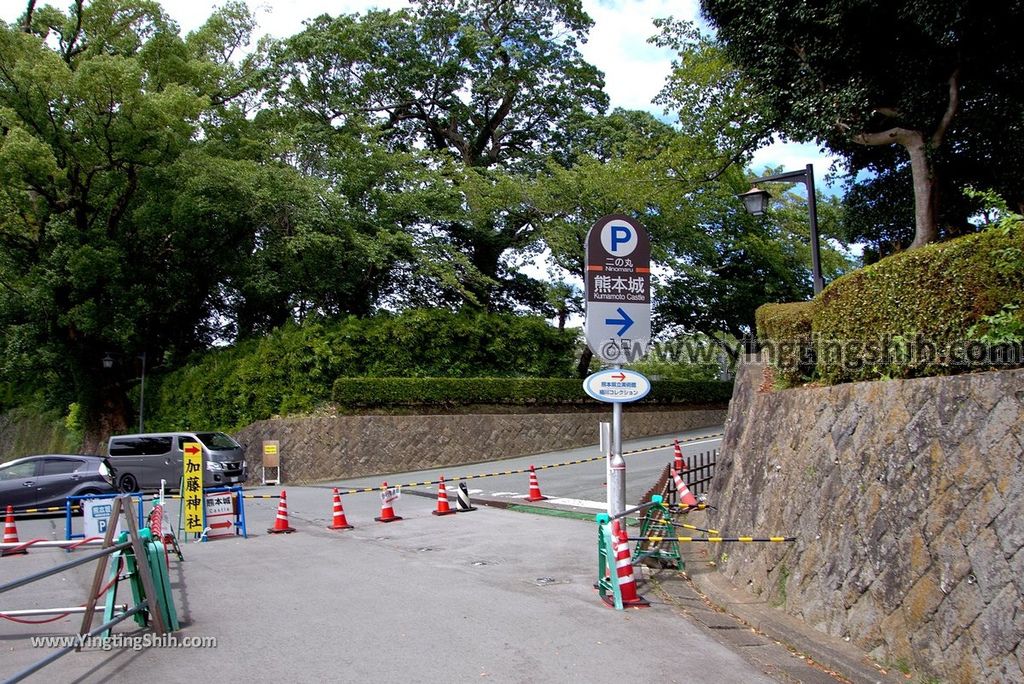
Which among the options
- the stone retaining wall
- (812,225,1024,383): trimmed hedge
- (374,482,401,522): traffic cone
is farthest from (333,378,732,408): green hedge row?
(812,225,1024,383): trimmed hedge

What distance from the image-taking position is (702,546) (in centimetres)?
1106

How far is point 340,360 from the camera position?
25.4 metres

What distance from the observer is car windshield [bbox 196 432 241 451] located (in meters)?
21.2

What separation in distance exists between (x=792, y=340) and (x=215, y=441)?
55.6 ft

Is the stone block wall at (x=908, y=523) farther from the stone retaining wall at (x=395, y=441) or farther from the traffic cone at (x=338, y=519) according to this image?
the stone retaining wall at (x=395, y=441)

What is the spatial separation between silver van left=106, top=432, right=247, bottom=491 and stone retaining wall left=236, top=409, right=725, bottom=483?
7.71ft

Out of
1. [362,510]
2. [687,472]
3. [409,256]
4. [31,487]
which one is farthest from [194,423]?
[687,472]

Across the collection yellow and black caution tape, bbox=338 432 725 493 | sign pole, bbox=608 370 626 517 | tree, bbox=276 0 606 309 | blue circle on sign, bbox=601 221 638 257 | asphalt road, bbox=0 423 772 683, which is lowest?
yellow and black caution tape, bbox=338 432 725 493

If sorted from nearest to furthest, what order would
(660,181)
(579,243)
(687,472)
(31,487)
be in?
1. (687,472)
2. (31,487)
3. (660,181)
4. (579,243)

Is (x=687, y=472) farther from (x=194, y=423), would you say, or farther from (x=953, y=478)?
(x=194, y=423)

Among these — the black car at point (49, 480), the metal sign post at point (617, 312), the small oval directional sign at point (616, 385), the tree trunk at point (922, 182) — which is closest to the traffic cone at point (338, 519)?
the black car at point (49, 480)

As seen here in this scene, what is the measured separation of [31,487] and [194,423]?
12.4m

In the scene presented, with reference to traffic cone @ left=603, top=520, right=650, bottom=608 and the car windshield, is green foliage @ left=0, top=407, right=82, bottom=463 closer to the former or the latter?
the car windshield
